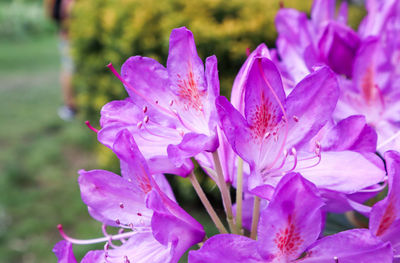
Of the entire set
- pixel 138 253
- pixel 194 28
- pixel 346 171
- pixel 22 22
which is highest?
pixel 346 171

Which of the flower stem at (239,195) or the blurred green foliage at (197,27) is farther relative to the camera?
the blurred green foliage at (197,27)

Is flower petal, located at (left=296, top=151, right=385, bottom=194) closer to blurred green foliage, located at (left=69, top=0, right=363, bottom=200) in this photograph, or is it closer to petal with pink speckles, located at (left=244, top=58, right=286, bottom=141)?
petal with pink speckles, located at (left=244, top=58, right=286, bottom=141)

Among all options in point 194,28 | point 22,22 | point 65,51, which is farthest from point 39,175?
point 22,22

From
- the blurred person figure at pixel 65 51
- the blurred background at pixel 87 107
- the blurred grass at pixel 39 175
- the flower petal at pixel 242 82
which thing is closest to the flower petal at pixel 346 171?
the flower petal at pixel 242 82

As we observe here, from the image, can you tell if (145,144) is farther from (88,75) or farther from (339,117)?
(88,75)

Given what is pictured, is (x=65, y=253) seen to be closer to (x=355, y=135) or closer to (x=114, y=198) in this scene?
(x=114, y=198)

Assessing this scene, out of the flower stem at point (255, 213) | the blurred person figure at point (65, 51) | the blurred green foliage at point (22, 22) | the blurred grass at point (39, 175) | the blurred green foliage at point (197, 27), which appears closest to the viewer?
the flower stem at point (255, 213)

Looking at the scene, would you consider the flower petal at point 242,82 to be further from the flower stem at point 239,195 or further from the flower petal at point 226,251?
the flower petal at point 226,251
